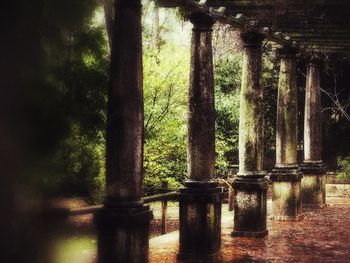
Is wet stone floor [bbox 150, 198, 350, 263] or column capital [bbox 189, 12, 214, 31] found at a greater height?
column capital [bbox 189, 12, 214, 31]

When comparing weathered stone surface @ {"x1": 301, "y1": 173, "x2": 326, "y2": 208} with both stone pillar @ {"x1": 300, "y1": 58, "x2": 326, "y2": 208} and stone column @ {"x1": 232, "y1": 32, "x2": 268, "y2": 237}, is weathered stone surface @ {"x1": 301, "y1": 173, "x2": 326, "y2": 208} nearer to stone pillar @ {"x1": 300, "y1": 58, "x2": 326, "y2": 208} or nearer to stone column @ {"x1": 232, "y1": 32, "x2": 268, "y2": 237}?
stone pillar @ {"x1": 300, "y1": 58, "x2": 326, "y2": 208}

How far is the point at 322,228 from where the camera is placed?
14.3 meters

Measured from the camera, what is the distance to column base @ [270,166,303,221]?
15.8 meters

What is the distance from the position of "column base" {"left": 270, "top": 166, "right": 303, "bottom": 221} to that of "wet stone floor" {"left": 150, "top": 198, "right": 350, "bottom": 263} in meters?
0.38

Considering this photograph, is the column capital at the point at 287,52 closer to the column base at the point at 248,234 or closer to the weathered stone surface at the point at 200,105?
the column base at the point at 248,234

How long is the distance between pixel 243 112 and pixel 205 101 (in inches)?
106

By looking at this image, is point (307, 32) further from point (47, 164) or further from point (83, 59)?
point (47, 164)

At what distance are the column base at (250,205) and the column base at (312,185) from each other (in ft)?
20.7

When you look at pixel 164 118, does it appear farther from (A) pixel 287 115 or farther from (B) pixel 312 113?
(A) pixel 287 115

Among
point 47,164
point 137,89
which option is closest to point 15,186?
point 137,89

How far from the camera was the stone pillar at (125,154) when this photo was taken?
7734 mm

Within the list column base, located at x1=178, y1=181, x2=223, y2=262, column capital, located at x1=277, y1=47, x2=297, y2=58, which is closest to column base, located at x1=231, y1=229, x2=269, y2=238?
column base, located at x1=178, y1=181, x2=223, y2=262

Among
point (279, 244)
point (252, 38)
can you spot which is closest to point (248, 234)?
point (279, 244)

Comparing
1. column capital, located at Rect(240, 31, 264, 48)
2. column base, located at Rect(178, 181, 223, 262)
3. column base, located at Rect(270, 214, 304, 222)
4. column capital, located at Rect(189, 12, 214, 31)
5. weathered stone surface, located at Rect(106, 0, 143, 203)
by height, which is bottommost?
column base, located at Rect(270, 214, 304, 222)
